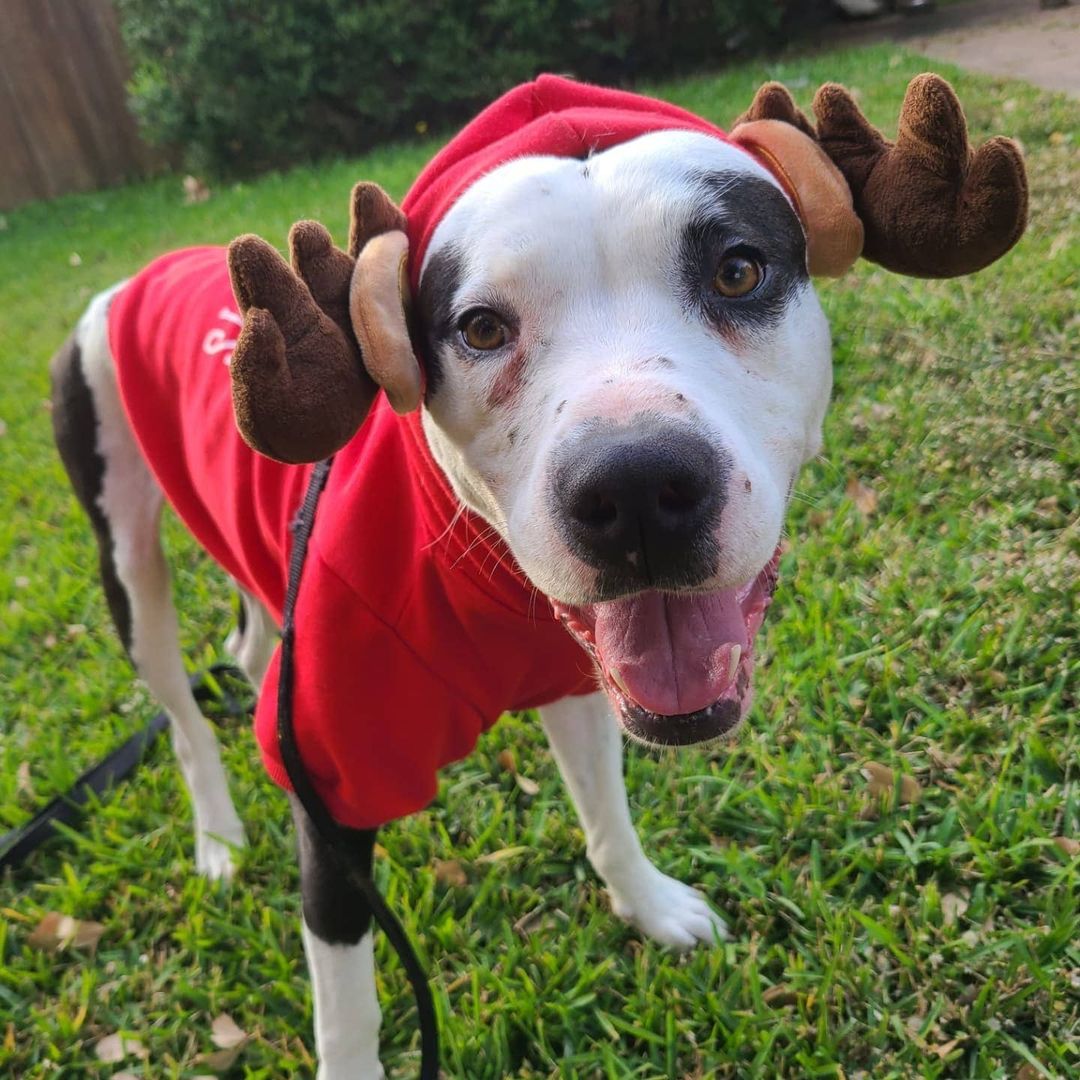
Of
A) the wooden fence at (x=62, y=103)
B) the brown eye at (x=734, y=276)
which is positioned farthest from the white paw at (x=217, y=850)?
the wooden fence at (x=62, y=103)

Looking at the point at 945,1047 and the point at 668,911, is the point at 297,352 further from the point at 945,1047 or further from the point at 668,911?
the point at 945,1047

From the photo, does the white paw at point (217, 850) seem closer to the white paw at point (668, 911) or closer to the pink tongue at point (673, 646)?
the white paw at point (668, 911)

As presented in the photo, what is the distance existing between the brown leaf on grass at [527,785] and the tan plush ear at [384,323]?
148 centimetres

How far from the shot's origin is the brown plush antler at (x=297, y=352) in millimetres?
1354

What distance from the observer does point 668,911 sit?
2.26 m

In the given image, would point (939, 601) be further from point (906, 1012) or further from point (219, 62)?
point (219, 62)

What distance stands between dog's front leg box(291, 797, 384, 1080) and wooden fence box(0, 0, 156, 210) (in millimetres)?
14008

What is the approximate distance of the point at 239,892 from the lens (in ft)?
8.45

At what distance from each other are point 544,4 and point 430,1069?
1094 cm

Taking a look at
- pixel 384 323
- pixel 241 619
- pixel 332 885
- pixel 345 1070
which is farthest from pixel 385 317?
pixel 241 619

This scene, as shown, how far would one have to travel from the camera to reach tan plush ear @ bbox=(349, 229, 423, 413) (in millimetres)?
1470

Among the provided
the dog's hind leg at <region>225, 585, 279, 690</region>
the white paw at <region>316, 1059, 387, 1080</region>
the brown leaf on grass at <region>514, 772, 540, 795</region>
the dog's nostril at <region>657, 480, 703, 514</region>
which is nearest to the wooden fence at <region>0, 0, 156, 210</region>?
the dog's hind leg at <region>225, 585, 279, 690</region>

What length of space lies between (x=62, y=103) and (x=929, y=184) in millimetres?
14778

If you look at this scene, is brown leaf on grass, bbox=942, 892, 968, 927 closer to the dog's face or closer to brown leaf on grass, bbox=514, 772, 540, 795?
the dog's face
